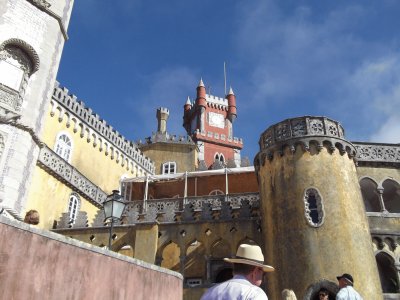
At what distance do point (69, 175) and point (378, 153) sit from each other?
16206 mm

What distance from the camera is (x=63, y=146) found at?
23438mm

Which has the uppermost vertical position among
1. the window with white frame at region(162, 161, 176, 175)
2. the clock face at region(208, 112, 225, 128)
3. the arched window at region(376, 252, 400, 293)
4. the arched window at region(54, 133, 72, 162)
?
the clock face at region(208, 112, 225, 128)

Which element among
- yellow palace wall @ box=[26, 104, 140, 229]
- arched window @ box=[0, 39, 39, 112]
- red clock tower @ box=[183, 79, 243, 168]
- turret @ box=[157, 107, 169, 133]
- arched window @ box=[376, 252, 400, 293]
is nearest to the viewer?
arched window @ box=[376, 252, 400, 293]

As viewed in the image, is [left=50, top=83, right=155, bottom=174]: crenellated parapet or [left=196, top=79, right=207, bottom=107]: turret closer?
[left=50, top=83, right=155, bottom=174]: crenellated parapet

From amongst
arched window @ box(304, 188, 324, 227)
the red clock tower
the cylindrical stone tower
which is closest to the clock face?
the red clock tower

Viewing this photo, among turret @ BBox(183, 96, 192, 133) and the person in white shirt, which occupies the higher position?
turret @ BBox(183, 96, 192, 133)

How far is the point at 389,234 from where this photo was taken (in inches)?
635

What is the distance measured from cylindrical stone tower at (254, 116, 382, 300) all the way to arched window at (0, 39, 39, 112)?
1071 cm

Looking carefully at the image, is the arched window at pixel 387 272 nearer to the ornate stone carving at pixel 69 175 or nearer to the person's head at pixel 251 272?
the person's head at pixel 251 272

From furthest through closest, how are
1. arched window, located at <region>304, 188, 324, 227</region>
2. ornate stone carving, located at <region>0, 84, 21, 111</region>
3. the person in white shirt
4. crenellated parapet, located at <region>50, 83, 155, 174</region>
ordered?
crenellated parapet, located at <region>50, 83, 155, 174</region> < ornate stone carving, located at <region>0, 84, 21, 111</region> < arched window, located at <region>304, 188, 324, 227</region> < the person in white shirt

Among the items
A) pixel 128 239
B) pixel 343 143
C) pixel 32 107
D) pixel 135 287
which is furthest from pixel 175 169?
pixel 135 287

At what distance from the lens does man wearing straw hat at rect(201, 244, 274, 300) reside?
3.43m

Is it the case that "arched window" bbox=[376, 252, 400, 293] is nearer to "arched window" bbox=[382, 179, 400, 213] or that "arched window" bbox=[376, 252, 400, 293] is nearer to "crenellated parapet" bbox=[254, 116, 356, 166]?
"arched window" bbox=[382, 179, 400, 213]

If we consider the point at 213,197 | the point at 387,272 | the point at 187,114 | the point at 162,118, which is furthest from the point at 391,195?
the point at 187,114
